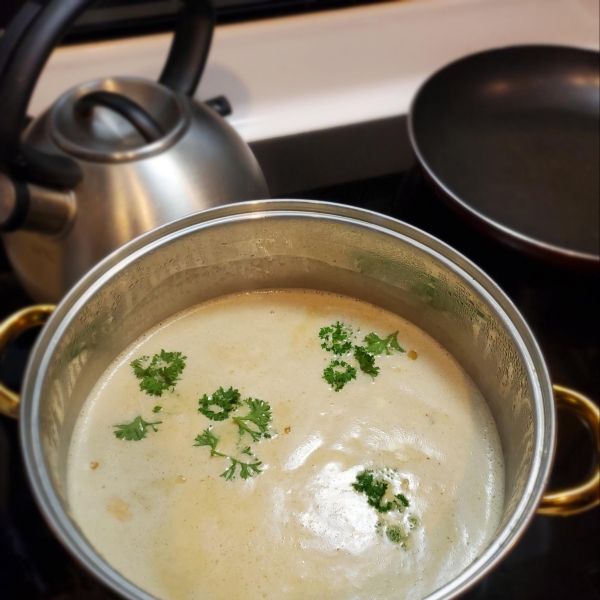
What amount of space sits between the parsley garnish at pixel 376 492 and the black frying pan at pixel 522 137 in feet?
1.66

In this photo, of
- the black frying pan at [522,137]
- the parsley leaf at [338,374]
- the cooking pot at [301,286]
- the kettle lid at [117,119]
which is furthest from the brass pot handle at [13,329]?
the black frying pan at [522,137]

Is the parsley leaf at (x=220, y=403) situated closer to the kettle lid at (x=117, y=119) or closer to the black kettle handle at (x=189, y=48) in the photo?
the kettle lid at (x=117, y=119)

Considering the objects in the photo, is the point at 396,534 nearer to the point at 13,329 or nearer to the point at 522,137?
the point at 13,329

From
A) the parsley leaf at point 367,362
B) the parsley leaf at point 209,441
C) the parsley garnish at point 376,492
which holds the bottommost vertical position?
the parsley garnish at point 376,492

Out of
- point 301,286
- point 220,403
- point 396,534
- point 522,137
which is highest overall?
point 522,137

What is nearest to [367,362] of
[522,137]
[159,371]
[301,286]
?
[301,286]

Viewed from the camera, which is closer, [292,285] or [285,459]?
[285,459]

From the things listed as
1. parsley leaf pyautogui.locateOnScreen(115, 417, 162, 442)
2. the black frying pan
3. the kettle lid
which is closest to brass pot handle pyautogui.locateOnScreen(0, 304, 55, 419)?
parsley leaf pyautogui.locateOnScreen(115, 417, 162, 442)

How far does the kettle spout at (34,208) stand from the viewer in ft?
2.21

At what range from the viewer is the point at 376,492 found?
2.11ft

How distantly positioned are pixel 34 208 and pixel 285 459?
44 centimetres

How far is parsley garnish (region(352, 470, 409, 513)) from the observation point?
0.64 meters

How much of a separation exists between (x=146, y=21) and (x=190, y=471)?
3.18 feet

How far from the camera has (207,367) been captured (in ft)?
2.47
